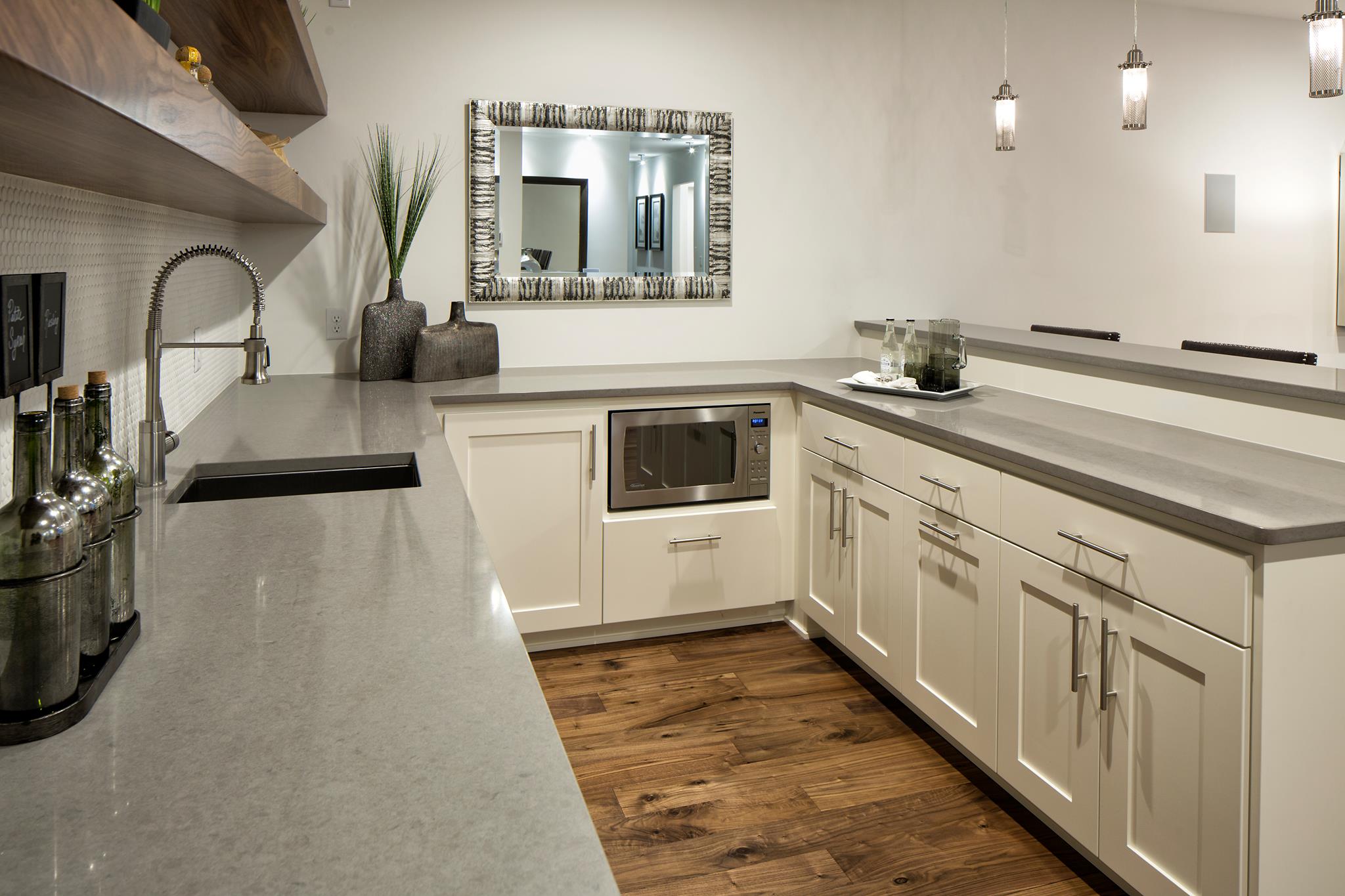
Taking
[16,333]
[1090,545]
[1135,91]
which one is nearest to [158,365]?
[16,333]

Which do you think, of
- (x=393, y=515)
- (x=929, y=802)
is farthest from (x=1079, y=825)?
(x=393, y=515)

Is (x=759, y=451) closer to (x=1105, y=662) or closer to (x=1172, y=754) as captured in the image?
(x=1105, y=662)

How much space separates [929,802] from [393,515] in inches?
57.5

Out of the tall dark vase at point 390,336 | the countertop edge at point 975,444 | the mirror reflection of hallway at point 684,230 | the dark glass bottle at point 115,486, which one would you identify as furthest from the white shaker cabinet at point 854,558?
the dark glass bottle at point 115,486

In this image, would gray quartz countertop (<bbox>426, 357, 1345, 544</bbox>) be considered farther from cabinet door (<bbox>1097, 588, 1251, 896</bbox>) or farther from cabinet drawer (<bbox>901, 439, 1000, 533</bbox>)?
cabinet door (<bbox>1097, 588, 1251, 896</bbox>)

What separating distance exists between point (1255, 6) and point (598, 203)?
3133 mm

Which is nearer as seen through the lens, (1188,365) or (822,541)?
(1188,365)

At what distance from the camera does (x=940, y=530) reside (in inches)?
92.9

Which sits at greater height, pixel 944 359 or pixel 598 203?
pixel 598 203

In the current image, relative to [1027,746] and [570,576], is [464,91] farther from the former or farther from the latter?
[1027,746]

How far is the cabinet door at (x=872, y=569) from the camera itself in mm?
2619

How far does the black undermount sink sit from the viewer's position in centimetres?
195

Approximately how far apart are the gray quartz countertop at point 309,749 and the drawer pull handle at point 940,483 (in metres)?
1.31

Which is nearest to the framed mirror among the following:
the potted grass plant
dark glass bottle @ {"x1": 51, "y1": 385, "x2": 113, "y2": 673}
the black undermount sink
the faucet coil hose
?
the potted grass plant
